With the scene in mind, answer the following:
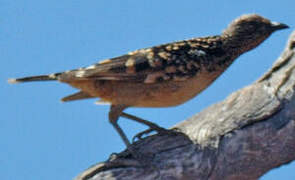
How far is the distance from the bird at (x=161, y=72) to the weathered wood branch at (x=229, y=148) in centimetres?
28

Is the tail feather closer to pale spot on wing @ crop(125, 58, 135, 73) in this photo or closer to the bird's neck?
pale spot on wing @ crop(125, 58, 135, 73)

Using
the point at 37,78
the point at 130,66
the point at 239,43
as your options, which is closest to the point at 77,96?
the point at 37,78

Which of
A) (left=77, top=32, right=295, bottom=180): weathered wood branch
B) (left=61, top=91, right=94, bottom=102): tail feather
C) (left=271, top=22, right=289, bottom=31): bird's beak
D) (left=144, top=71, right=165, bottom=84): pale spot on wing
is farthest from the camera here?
(left=61, top=91, right=94, bottom=102): tail feather

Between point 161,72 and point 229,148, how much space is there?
1003 millimetres

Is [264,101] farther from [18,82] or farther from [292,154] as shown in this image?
[18,82]

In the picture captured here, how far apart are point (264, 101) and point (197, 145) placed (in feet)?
2.65

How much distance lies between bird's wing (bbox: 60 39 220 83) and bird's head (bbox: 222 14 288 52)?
0.45m

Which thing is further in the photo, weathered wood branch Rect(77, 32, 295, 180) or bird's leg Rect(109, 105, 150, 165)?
bird's leg Rect(109, 105, 150, 165)

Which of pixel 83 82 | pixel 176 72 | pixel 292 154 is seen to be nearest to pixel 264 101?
pixel 292 154

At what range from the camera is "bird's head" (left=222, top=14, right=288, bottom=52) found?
198 inches

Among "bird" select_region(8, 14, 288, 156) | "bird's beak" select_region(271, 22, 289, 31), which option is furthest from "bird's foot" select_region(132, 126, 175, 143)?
"bird's beak" select_region(271, 22, 289, 31)

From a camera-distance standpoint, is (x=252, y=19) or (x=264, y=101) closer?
(x=264, y=101)

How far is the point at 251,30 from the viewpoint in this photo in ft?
16.6

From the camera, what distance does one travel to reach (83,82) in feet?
15.7
